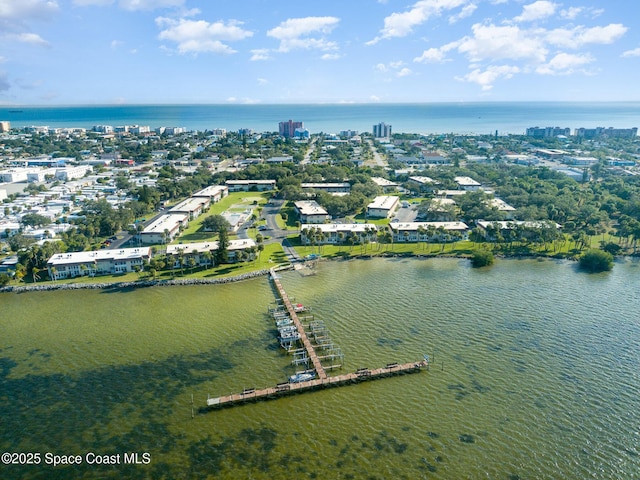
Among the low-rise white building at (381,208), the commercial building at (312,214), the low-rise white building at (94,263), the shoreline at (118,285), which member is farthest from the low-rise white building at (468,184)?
the low-rise white building at (94,263)

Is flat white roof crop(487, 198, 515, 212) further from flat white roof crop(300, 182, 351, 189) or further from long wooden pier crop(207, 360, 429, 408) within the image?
long wooden pier crop(207, 360, 429, 408)

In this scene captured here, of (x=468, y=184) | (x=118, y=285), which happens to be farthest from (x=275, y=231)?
(x=468, y=184)

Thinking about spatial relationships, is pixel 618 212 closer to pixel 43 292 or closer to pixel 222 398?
pixel 222 398

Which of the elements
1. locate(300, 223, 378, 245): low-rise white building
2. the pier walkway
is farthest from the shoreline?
locate(300, 223, 378, 245): low-rise white building

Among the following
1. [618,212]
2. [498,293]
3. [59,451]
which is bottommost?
[59,451]

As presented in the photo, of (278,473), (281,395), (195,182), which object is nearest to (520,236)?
(281,395)

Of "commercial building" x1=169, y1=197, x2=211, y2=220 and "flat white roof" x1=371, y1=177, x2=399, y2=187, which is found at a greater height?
"flat white roof" x1=371, y1=177, x2=399, y2=187
